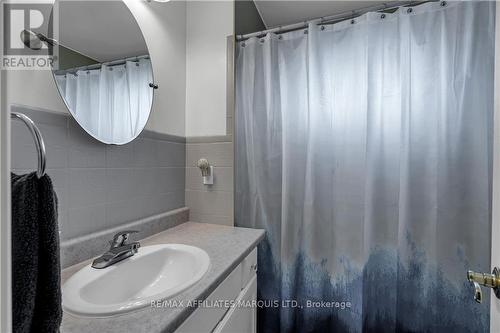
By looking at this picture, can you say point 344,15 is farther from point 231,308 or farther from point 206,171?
point 231,308

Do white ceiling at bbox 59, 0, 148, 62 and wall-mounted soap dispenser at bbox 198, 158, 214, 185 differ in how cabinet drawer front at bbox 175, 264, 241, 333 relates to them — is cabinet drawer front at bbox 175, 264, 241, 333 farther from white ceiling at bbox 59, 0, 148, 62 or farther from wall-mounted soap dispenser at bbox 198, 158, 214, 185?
white ceiling at bbox 59, 0, 148, 62

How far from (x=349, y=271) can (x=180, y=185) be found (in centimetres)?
108

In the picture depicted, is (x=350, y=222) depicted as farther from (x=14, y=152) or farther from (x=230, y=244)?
(x=14, y=152)

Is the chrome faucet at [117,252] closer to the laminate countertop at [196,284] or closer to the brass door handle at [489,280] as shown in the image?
the laminate countertop at [196,284]

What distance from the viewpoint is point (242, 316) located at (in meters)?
1.02

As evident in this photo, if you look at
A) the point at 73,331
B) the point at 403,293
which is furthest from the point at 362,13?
the point at 73,331

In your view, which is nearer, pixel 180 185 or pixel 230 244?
pixel 230 244

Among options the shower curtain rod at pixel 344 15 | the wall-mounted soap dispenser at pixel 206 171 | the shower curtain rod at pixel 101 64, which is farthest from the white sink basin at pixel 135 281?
the shower curtain rod at pixel 344 15

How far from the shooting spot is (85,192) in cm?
89

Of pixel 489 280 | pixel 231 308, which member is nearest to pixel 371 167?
pixel 489 280

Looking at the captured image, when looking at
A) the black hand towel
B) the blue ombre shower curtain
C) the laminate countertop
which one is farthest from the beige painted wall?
the black hand towel

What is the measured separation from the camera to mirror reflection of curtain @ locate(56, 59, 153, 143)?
84cm

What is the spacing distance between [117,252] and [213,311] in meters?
0.42

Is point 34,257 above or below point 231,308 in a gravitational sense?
above
